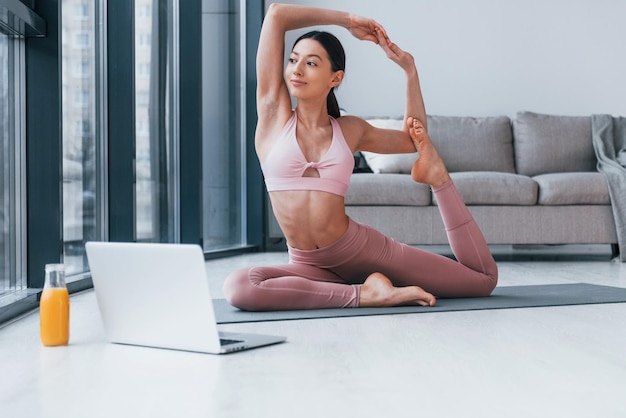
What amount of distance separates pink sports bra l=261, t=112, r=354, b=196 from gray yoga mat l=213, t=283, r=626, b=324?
1.19 feet

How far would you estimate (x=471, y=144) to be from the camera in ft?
17.4

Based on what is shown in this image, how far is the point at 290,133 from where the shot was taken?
2449mm

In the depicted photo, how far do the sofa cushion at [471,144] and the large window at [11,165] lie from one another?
3107 millimetres

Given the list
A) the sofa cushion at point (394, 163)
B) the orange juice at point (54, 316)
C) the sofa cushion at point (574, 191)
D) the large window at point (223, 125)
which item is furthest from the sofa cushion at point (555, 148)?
the orange juice at point (54, 316)

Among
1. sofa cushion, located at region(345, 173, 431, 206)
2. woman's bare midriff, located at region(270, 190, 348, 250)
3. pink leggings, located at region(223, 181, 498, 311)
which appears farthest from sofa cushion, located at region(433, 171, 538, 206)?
woman's bare midriff, located at region(270, 190, 348, 250)

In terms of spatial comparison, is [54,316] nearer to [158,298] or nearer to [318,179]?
[158,298]

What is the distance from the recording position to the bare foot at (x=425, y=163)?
2666mm

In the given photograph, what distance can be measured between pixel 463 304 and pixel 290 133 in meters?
0.77

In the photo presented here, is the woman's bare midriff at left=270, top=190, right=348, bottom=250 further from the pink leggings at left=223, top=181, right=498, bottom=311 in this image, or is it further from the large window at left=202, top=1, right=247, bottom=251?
the large window at left=202, top=1, right=247, bottom=251

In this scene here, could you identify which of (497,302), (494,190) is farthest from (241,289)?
(494,190)

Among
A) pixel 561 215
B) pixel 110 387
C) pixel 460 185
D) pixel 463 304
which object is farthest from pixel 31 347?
pixel 561 215

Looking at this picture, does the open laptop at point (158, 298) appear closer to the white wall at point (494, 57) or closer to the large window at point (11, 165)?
the large window at point (11, 165)

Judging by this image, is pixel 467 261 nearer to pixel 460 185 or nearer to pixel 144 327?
pixel 144 327

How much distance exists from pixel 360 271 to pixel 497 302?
459 mm
